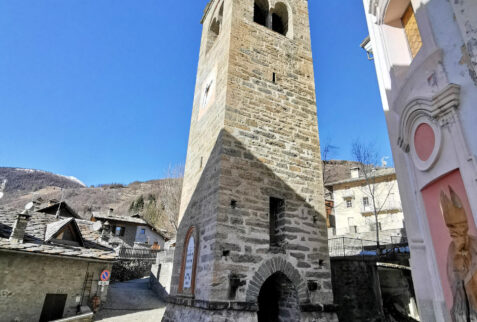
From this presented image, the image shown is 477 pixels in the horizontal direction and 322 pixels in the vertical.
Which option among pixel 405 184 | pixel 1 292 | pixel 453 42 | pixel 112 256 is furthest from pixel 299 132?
pixel 1 292

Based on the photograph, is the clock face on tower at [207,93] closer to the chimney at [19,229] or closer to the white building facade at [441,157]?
the white building facade at [441,157]

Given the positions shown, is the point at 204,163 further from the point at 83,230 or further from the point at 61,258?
the point at 83,230

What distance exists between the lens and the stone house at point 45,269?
28.5ft

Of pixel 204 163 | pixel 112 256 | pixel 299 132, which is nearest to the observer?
pixel 204 163

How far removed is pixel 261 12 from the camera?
9.69m

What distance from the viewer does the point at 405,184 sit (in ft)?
15.0

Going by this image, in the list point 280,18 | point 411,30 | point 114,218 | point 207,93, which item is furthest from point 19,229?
point 114,218

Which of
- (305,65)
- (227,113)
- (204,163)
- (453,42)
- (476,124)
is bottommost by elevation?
(476,124)

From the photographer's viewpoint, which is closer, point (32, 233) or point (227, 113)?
point (227, 113)

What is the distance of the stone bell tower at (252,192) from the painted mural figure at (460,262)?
2.97m

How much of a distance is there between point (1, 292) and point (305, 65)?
1130 centimetres

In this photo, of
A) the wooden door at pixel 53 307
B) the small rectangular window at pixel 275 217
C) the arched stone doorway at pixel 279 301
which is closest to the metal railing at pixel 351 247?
the arched stone doorway at pixel 279 301

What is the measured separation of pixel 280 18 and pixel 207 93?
4129mm

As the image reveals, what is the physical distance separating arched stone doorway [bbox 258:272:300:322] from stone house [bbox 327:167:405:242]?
14.4 meters
